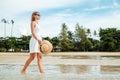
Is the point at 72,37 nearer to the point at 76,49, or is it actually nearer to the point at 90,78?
the point at 76,49

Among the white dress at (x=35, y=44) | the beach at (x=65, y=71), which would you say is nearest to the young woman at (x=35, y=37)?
the white dress at (x=35, y=44)

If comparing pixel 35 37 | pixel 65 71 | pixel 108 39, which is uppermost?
pixel 108 39

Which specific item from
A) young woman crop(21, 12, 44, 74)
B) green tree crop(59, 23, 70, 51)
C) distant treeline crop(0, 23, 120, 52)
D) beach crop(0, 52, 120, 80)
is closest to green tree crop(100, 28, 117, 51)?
distant treeline crop(0, 23, 120, 52)

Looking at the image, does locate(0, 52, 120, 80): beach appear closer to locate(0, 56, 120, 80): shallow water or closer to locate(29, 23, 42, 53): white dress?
locate(0, 56, 120, 80): shallow water

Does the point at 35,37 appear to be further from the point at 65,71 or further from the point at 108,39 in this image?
the point at 108,39

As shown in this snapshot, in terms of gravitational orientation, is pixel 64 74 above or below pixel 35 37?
below

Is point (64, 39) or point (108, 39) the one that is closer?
point (108, 39)

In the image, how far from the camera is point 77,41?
3142 inches

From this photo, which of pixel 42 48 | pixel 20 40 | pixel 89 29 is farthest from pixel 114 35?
pixel 42 48

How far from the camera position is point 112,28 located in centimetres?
7550

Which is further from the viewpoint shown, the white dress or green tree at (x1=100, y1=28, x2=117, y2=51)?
green tree at (x1=100, y1=28, x2=117, y2=51)

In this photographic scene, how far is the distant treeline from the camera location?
73688 millimetres

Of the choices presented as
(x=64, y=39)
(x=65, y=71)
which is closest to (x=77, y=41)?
(x=64, y=39)

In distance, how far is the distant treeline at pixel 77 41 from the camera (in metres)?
73.7
